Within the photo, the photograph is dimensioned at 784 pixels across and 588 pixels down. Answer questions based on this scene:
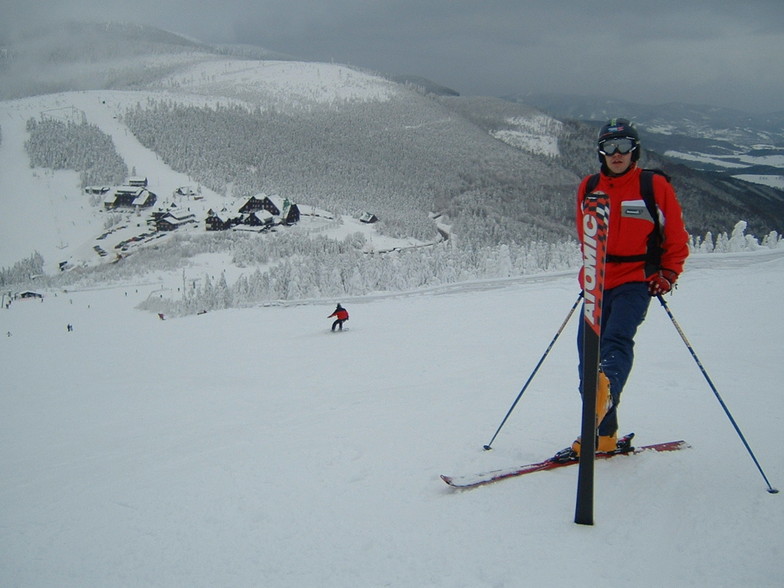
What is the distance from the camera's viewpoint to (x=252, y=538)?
10.1 feet

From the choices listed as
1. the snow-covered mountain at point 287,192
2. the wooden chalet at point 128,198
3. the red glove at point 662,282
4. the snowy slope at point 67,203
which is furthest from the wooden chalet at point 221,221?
the red glove at point 662,282

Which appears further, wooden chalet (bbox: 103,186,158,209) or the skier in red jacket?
wooden chalet (bbox: 103,186,158,209)

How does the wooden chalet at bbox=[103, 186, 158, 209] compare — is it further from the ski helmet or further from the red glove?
the red glove

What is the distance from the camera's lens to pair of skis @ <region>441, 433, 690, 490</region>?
133 inches

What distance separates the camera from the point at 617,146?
3514mm

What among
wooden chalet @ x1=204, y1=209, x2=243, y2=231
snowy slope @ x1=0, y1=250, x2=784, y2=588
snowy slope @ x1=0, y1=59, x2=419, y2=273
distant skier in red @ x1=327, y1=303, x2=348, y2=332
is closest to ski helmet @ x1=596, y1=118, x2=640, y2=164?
snowy slope @ x1=0, y1=250, x2=784, y2=588

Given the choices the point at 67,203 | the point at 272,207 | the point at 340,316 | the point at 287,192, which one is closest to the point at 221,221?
the point at 272,207

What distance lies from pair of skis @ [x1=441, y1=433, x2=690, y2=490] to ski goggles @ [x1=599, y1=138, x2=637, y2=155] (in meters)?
2.22

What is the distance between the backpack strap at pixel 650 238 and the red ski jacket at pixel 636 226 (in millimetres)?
21

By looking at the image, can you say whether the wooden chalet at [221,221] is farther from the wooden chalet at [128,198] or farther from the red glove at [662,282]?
the red glove at [662,282]

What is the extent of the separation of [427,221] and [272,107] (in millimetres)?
118142

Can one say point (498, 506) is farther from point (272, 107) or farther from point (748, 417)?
point (272, 107)

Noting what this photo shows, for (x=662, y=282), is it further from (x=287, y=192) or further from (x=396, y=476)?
(x=287, y=192)

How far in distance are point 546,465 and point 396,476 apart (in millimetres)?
1166
